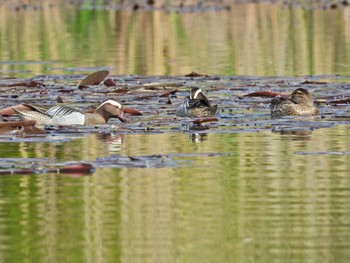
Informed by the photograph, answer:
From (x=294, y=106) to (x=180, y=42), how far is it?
13018 millimetres

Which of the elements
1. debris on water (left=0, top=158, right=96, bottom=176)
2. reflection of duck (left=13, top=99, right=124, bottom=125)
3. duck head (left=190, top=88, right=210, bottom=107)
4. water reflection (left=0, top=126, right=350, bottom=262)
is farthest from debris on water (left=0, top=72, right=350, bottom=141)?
debris on water (left=0, top=158, right=96, bottom=176)

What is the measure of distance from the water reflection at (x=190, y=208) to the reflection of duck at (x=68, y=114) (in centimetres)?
181

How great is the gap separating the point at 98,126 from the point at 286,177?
3814 mm

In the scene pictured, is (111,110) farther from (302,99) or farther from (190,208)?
(190,208)

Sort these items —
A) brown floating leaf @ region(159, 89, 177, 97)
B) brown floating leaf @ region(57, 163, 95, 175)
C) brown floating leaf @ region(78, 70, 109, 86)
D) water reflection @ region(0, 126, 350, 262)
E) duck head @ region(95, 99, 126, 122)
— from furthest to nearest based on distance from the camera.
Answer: brown floating leaf @ region(78, 70, 109, 86) < brown floating leaf @ region(159, 89, 177, 97) < duck head @ region(95, 99, 126, 122) < brown floating leaf @ region(57, 163, 95, 175) < water reflection @ region(0, 126, 350, 262)

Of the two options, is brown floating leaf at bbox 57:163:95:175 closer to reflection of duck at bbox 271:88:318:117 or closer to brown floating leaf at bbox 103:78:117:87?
reflection of duck at bbox 271:88:318:117

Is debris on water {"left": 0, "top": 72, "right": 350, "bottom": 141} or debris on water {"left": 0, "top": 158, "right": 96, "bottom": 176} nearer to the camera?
A: debris on water {"left": 0, "top": 158, "right": 96, "bottom": 176}

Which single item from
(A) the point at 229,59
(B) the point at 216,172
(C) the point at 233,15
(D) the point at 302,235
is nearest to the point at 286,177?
(B) the point at 216,172

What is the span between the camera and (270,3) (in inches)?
1682

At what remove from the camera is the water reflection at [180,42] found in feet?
67.7

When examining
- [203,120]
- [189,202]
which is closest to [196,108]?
[203,120]

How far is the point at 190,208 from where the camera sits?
843cm

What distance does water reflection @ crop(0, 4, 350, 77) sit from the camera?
20625 millimetres

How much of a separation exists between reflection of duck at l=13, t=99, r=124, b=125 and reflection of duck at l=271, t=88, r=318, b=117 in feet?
5.51
